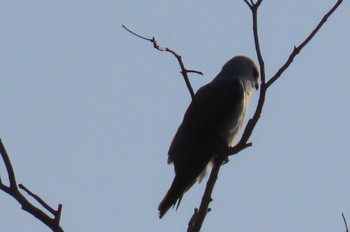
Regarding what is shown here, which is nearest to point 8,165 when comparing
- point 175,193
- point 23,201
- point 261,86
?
point 23,201

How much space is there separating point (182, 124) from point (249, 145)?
2.71 metres

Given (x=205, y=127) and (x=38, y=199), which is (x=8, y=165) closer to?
(x=38, y=199)

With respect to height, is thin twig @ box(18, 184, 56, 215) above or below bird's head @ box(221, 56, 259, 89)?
below

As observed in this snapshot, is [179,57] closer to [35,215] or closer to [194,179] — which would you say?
[35,215]

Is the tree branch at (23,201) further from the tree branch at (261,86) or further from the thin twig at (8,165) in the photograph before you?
the tree branch at (261,86)

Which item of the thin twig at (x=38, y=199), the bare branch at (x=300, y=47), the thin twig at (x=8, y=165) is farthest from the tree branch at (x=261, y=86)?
the thin twig at (x=8, y=165)

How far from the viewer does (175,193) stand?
5258mm

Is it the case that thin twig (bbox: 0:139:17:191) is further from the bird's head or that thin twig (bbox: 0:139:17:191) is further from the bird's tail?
the bird's head

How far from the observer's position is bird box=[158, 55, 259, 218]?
5.83 m

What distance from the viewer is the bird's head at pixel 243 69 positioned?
7.38 m

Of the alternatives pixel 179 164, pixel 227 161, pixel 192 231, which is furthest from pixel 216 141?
pixel 192 231

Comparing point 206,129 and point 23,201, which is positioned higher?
point 206,129

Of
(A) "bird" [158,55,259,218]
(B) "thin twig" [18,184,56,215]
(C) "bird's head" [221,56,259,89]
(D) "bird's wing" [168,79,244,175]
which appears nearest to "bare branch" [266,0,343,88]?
(B) "thin twig" [18,184,56,215]

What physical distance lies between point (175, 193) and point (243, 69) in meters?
2.54
